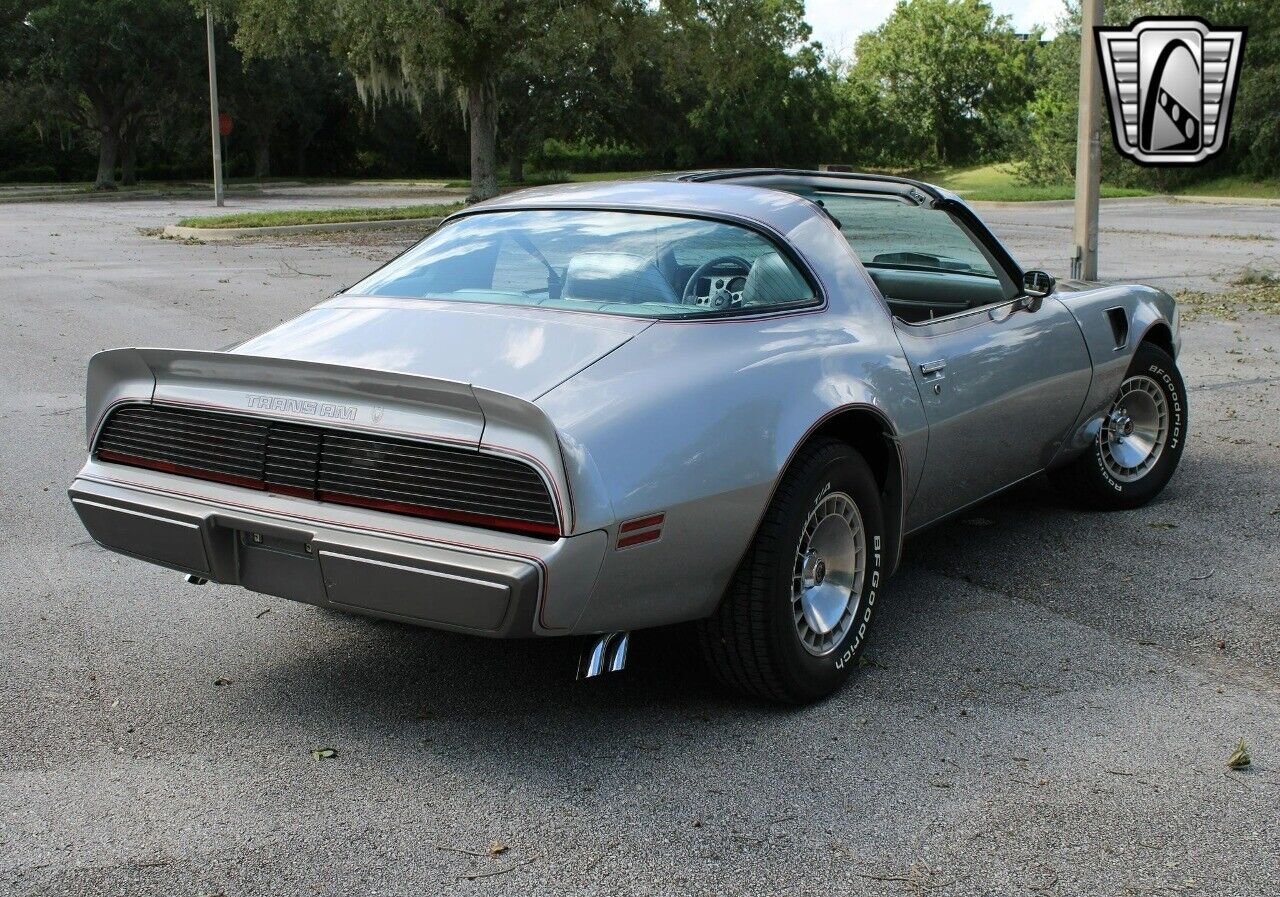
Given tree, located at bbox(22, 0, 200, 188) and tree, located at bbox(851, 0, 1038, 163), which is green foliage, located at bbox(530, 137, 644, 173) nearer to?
tree, located at bbox(851, 0, 1038, 163)

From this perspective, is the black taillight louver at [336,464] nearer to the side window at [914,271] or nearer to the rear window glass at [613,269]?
the rear window glass at [613,269]

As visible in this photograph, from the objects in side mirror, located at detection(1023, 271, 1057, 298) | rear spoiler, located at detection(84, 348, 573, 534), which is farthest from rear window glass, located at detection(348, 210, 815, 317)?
side mirror, located at detection(1023, 271, 1057, 298)

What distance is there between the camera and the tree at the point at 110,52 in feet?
141

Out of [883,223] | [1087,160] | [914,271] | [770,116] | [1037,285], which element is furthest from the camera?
[770,116]

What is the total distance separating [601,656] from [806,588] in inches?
28.5

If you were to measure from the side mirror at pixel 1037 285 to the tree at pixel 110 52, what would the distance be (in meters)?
44.1

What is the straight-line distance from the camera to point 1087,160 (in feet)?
35.8

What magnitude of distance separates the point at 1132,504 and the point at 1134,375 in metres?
0.58

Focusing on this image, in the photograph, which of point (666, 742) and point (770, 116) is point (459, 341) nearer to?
point (666, 742)

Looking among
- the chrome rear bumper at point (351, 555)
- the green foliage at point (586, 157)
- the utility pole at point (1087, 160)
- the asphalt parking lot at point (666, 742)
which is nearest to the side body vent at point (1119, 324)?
the asphalt parking lot at point (666, 742)

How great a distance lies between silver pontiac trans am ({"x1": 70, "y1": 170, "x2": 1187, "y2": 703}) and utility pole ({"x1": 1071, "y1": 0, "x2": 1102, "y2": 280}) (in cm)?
667

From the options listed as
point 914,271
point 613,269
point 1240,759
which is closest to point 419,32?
point 914,271

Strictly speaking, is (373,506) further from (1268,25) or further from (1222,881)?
(1268,25)

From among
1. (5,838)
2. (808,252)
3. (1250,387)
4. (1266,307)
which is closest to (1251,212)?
(1266,307)
